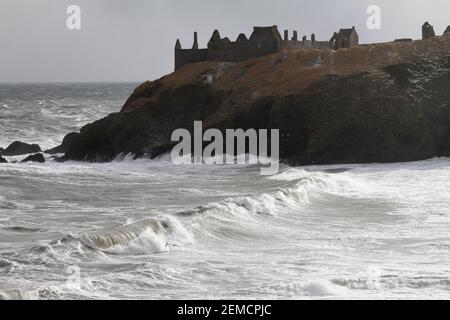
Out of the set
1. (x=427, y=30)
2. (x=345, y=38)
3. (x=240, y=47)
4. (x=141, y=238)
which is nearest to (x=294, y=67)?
(x=240, y=47)

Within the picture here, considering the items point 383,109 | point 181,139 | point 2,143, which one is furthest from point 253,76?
point 2,143

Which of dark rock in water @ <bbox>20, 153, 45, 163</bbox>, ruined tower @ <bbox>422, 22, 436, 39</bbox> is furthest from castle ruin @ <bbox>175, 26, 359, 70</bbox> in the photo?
dark rock in water @ <bbox>20, 153, 45, 163</bbox>

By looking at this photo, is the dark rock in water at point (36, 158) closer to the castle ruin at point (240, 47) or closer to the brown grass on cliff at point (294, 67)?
the brown grass on cliff at point (294, 67)

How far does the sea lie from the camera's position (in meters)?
17.3

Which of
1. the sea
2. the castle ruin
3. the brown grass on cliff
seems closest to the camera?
the sea

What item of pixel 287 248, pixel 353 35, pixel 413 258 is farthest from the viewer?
pixel 353 35

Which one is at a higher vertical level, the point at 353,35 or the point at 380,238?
the point at 353,35

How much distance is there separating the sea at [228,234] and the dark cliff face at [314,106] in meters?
2.71

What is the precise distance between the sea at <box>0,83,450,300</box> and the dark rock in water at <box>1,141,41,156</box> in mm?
15322

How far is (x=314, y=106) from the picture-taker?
45031 mm

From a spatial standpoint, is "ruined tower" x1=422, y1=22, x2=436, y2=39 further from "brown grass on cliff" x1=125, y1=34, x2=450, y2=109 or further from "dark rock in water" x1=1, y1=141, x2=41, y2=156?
"dark rock in water" x1=1, y1=141, x2=41, y2=156
